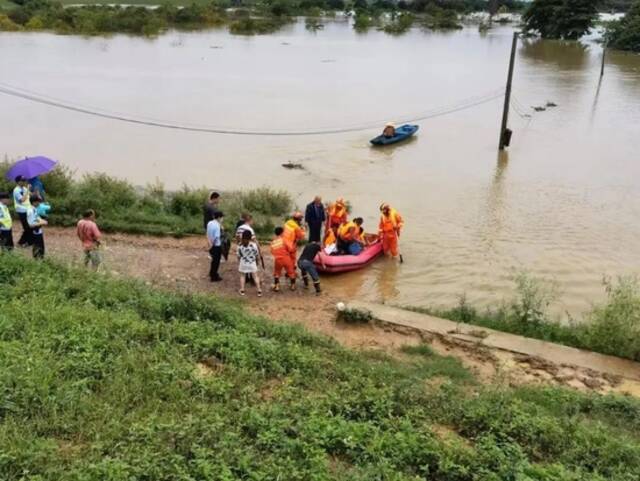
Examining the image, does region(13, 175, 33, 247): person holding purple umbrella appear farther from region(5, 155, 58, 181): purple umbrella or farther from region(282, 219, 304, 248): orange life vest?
region(282, 219, 304, 248): orange life vest

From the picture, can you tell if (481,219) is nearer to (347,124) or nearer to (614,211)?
(614,211)

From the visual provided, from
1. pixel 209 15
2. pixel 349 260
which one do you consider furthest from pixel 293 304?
pixel 209 15

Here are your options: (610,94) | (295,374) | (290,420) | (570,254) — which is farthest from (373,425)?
(610,94)

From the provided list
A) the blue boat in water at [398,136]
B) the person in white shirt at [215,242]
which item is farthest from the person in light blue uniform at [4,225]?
the blue boat in water at [398,136]

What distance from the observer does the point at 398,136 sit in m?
24.7

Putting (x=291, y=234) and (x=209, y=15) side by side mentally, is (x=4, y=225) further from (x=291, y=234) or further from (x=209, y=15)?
(x=209, y=15)

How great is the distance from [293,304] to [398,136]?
15.4 metres

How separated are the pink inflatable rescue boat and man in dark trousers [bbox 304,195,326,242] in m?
0.41

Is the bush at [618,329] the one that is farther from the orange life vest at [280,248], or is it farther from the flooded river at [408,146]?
the orange life vest at [280,248]

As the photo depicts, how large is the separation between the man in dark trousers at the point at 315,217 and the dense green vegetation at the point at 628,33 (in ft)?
179

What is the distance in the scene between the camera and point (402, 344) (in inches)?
358

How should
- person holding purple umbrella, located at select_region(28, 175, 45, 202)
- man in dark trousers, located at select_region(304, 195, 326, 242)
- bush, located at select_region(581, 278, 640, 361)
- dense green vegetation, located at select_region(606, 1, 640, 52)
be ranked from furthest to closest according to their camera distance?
dense green vegetation, located at select_region(606, 1, 640, 52), man in dark trousers, located at select_region(304, 195, 326, 242), person holding purple umbrella, located at select_region(28, 175, 45, 202), bush, located at select_region(581, 278, 640, 361)

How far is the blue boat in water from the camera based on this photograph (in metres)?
24.3

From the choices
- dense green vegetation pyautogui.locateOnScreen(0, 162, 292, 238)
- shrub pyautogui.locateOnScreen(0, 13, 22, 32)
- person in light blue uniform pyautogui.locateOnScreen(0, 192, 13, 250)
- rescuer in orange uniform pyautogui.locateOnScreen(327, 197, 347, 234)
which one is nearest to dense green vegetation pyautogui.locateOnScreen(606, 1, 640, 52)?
dense green vegetation pyautogui.locateOnScreen(0, 162, 292, 238)
